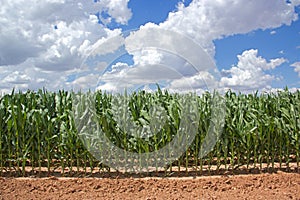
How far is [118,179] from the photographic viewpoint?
18.4ft

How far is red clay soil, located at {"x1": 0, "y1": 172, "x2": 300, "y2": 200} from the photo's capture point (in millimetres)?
4867

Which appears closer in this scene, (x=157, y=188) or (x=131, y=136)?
(x=157, y=188)

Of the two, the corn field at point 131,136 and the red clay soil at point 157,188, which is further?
the corn field at point 131,136

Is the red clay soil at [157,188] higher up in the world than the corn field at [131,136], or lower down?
lower down

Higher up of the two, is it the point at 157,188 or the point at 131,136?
the point at 131,136

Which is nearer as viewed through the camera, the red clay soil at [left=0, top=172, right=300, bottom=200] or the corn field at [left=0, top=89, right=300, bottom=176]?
the red clay soil at [left=0, top=172, right=300, bottom=200]

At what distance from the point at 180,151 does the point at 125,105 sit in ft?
4.02

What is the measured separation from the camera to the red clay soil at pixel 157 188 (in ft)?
16.0

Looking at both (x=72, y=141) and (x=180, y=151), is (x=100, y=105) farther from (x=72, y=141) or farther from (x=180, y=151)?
(x=180, y=151)

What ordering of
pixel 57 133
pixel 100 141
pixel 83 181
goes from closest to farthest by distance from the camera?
1. pixel 83 181
2. pixel 100 141
3. pixel 57 133

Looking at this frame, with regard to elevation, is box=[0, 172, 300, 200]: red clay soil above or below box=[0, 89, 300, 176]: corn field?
below

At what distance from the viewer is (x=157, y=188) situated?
511cm

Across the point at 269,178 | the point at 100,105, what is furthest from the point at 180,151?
the point at 100,105

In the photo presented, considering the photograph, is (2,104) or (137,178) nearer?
(137,178)
